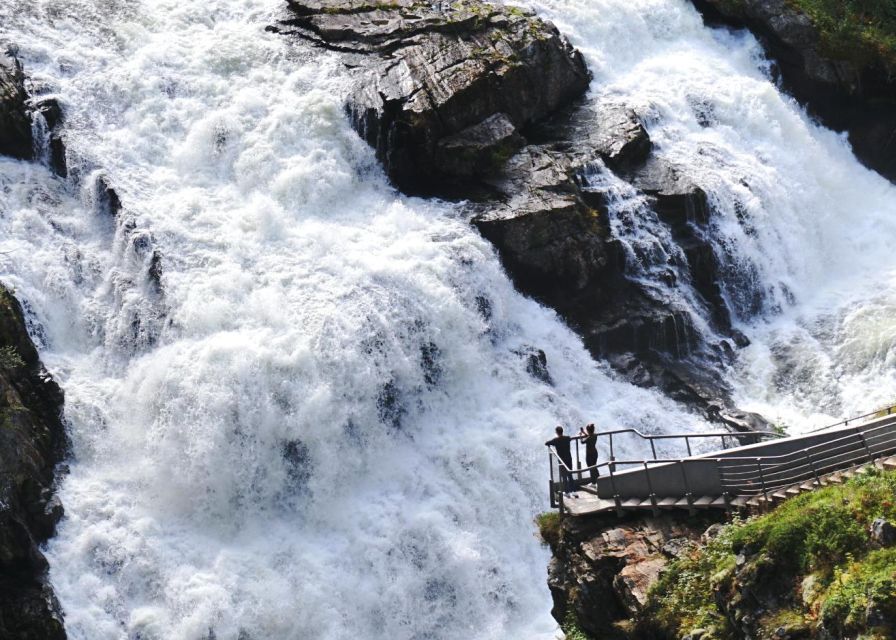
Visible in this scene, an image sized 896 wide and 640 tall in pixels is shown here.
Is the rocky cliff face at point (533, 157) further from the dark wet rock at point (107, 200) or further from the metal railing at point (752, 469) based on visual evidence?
the metal railing at point (752, 469)

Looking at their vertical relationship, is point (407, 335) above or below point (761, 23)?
below

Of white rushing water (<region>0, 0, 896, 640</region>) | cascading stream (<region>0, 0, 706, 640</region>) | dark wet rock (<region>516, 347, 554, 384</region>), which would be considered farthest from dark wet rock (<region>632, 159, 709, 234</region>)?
dark wet rock (<region>516, 347, 554, 384</region>)

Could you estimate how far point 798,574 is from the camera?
14.4m

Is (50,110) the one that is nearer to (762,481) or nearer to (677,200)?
(677,200)

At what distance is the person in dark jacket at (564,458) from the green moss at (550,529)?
546mm

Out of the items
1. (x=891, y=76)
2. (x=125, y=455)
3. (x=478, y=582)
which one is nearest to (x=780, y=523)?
(x=478, y=582)

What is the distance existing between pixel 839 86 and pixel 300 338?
2464 centimetres

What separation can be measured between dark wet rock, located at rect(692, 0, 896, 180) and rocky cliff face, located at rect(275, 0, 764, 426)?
30.1ft

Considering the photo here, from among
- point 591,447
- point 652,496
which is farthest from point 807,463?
point 591,447

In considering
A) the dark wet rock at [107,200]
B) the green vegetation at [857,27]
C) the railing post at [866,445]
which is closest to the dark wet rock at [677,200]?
the green vegetation at [857,27]

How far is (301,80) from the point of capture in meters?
33.8

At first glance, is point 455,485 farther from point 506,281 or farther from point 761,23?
point 761,23

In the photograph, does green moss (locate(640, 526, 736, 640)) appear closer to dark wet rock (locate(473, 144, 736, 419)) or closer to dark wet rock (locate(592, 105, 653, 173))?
dark wet rock (locate(473, 144, 736, 419))

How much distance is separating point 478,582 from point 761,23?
1064 inches
